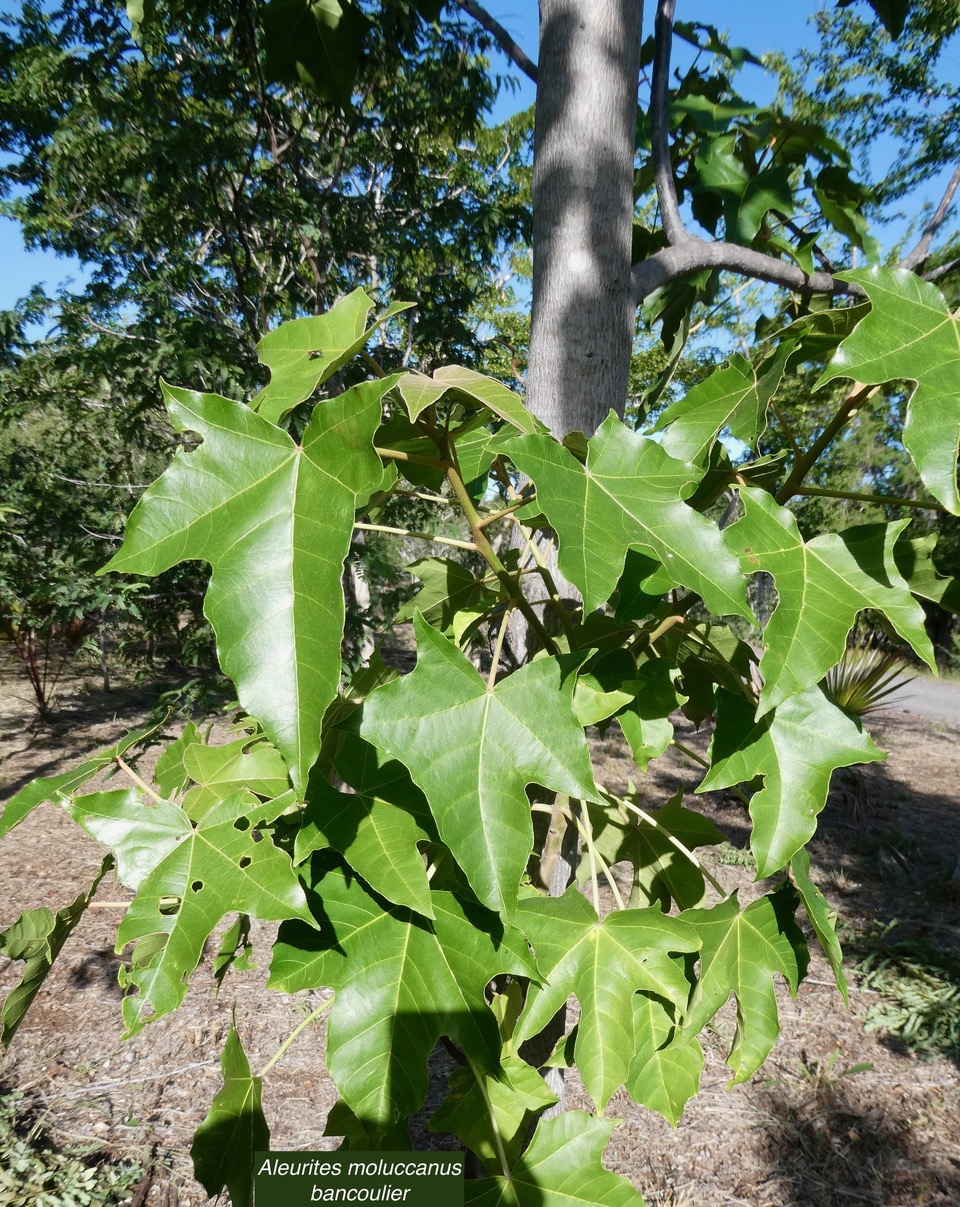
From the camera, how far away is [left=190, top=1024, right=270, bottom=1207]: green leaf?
82 centimetres

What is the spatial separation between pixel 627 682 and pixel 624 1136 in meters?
2.23

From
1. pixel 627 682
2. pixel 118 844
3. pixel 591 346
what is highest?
pixel 591 346

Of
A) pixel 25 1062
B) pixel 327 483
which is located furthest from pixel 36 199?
pixel 327 483

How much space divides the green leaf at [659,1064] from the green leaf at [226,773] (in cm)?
49

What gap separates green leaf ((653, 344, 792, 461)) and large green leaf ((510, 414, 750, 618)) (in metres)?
0.15

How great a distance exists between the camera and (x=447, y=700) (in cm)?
66

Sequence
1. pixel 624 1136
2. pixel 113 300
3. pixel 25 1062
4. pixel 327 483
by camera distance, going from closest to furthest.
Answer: pixel 327 483 < pixel 624 1136 < pixel 25 1062 < pixel 113 300

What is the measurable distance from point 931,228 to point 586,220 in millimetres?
1112

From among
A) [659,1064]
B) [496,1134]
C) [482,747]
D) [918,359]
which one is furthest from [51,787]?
[918,359]

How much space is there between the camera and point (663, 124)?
4.42 feet

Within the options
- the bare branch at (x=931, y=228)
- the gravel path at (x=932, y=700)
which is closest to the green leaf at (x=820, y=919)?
the bare branch at (x=931, y=228)

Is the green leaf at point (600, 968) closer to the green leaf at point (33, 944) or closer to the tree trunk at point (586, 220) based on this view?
the green leaf at point (33, 944)

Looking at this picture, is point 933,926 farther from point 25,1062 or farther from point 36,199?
point 36,199

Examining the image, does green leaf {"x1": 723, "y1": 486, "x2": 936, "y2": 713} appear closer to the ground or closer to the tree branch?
the tree branch
